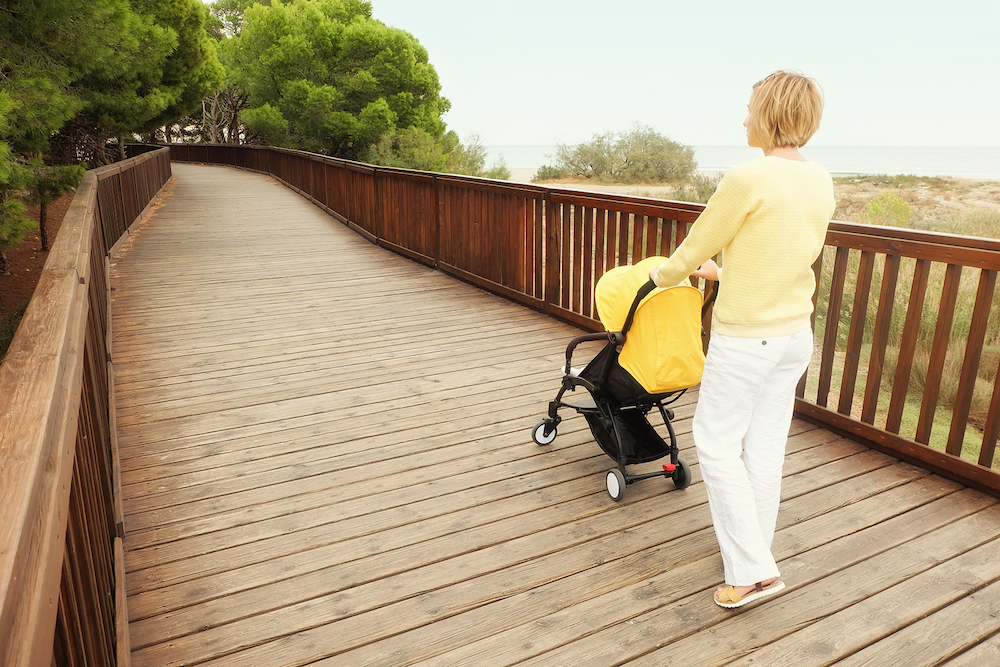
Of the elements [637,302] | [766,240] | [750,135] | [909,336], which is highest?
[750,135]

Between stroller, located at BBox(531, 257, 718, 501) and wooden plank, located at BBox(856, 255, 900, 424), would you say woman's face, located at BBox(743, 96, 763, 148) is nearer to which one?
stroller, located at BBox(531, 257, 718, 501)

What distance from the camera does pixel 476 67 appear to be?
126 metres

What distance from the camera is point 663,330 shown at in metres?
2.90

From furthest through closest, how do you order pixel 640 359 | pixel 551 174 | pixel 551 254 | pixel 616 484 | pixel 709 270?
Result: pixel 551 174 → pixel 551 254 → pixel 616 484 → pixel 640 359 → pixel 709 270

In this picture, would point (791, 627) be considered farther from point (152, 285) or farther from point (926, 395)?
point (152, 285)

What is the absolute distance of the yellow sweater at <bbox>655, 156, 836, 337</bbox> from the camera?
7.14 ft

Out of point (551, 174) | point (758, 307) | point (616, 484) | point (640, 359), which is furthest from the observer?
point (551, 174)

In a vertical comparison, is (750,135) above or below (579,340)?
above

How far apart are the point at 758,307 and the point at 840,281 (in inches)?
66.8

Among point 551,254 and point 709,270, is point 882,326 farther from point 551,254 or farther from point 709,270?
point 551,254

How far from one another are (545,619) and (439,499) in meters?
0.90

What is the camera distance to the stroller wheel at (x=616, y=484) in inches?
123

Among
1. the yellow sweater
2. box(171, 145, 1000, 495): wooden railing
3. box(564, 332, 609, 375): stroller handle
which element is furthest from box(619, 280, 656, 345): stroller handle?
box(171, 145, 1000, 495): wooden railing

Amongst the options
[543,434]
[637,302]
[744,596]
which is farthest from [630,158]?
[744,596]
